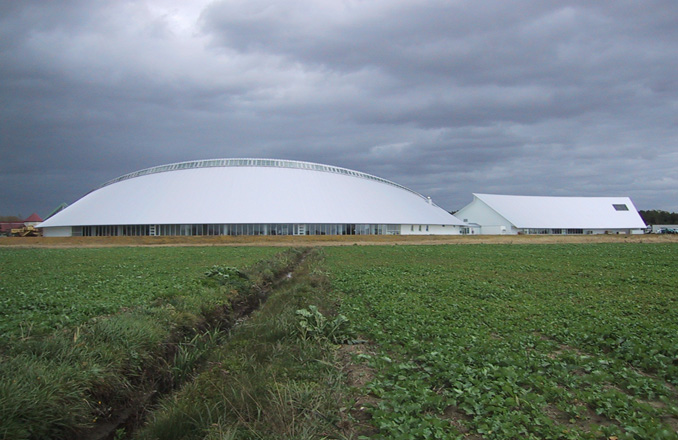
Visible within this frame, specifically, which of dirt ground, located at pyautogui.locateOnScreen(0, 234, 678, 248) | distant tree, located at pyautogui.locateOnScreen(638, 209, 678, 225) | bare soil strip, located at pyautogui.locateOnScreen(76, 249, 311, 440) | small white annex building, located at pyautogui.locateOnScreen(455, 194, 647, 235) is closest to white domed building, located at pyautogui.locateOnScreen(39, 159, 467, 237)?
dirt ground, located at pyautogui.locateOnScreen(0, 234, 678, 248)

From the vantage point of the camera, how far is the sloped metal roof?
9056 centimetres

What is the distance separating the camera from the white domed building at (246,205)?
6106 centimetres

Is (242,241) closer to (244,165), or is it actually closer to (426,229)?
(244,165)

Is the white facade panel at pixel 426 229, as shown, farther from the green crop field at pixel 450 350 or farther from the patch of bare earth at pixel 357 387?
the patch of bare earth at pixel 357 387

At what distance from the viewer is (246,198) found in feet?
211

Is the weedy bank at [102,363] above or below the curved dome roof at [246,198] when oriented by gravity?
below

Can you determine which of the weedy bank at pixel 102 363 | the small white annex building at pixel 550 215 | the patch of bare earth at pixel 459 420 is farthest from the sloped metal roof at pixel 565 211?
the patch of bare earth at pixel 459 420

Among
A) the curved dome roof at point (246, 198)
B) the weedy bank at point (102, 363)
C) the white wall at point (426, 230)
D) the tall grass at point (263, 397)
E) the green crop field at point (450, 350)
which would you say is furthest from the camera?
the white wall at point (426, 230)

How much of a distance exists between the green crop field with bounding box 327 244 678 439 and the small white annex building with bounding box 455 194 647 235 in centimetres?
7782

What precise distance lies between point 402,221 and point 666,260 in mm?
44554

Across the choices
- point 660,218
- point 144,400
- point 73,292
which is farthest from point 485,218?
point 660,218

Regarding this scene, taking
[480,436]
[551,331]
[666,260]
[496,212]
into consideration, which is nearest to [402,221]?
[496,212]

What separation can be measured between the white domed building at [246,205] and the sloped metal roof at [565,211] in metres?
18.6

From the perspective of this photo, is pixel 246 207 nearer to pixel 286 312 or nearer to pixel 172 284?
pixel 172 284
